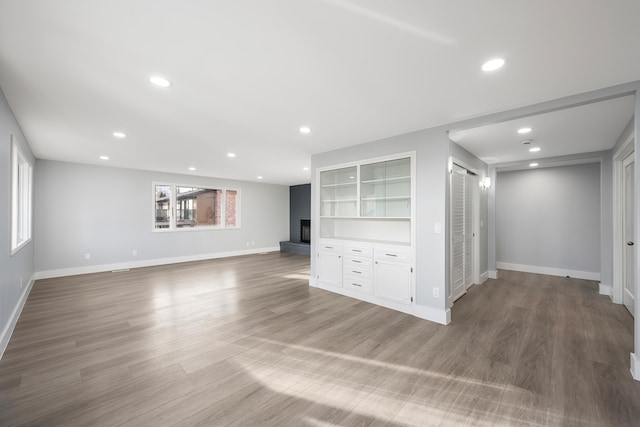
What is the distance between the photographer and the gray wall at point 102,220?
554cm

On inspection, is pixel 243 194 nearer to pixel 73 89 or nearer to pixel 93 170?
pixel 93 170

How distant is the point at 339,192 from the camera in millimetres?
4762

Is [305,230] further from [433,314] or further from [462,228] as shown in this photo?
[433,314]

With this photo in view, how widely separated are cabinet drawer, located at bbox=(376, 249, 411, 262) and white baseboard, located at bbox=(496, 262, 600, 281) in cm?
429

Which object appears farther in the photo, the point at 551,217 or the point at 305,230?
the point at 305,230

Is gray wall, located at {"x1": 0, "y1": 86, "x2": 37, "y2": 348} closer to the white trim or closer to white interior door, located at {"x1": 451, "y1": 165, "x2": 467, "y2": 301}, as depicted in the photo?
white interior door, located at {"x1": 451, "y1": 165, "x2": 467, "y2": 301}

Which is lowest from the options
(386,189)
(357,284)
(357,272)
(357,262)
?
Result: (357,284)

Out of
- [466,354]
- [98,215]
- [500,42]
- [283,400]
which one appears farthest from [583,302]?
[98,215]

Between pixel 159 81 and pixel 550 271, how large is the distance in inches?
303

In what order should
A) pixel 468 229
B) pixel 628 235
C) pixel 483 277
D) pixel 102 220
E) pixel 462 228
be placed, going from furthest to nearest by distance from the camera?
1. pixel 102 220
2. pixel 483 277
3. pixel 468 229
4. pixel 462 228
5. pixel 628 235

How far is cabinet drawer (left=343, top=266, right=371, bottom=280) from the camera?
4.12 m

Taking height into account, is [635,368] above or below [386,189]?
below

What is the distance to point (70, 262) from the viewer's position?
5.76 meters

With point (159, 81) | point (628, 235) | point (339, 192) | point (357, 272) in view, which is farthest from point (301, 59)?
point (628, 235)
